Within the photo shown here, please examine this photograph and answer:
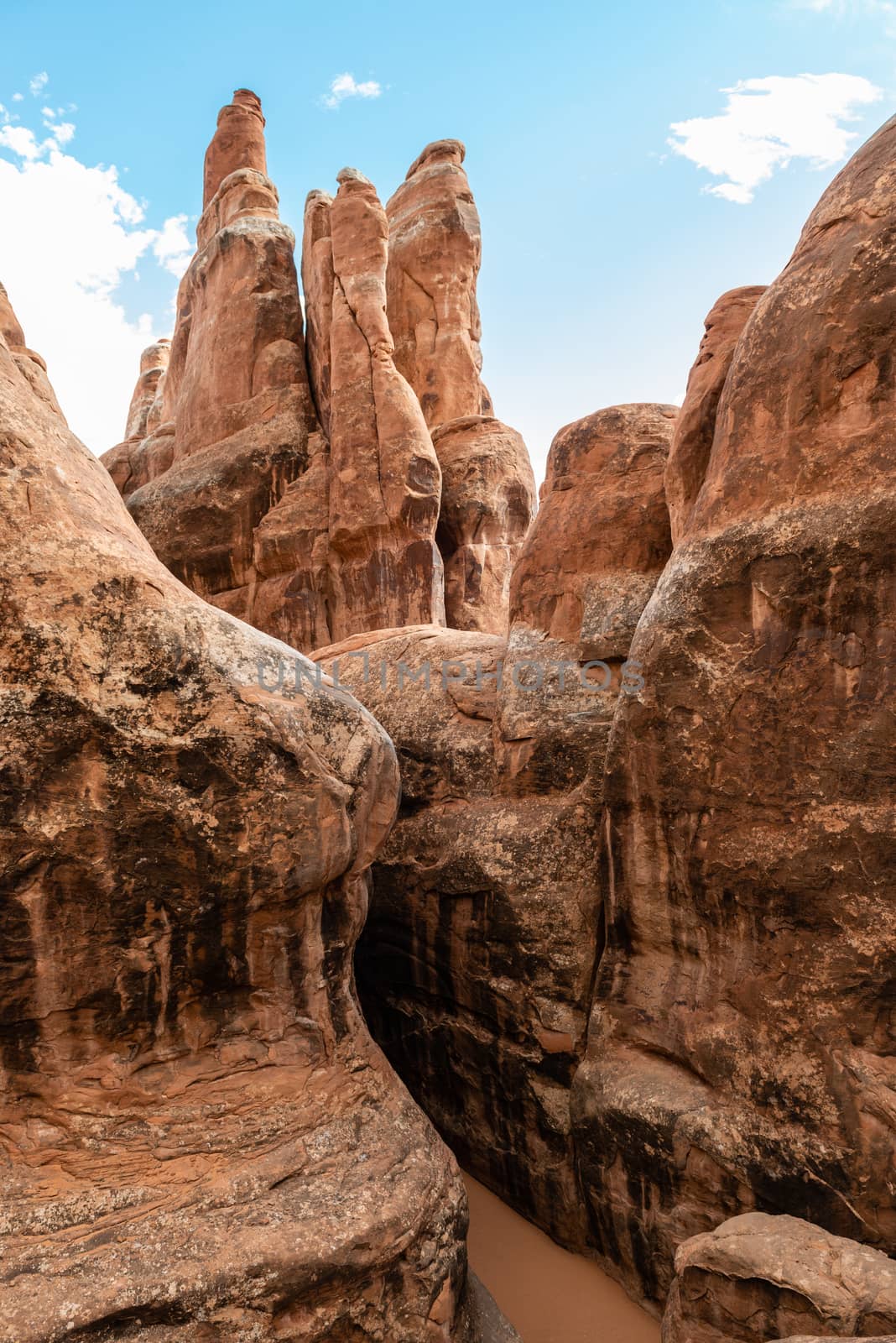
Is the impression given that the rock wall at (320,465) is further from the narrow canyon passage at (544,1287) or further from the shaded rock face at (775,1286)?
the shaded rock face at (775,1286)

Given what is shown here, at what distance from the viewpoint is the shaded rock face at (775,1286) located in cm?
325

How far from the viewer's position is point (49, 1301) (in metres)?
3.25

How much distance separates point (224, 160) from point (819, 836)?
559 inches

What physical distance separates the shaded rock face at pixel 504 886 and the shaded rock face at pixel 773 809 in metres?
0.36

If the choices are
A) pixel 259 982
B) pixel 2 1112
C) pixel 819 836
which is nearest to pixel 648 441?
pixel 819 836

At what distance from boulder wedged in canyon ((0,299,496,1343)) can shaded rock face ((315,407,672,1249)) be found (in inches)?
43.2

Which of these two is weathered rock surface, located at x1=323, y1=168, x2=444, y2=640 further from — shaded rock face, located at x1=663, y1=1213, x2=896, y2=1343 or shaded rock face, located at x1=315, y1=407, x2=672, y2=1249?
shaded rock face, located at x1=663, y1=1213, x2=896, y2=1343

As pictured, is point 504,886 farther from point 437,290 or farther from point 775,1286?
point 437,290

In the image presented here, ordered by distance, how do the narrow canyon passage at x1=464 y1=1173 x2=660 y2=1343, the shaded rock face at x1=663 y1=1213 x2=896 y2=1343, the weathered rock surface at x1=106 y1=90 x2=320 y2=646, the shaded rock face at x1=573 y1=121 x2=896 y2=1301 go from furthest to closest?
the weathered rock surface at x1=106 y1=90 x2=320 y2=646 < the narrow canyon passage at x1=464 y1=1173 x2=660 y2=1343 < the shaded rock face at x1=573 y1=121 x2=896 y2=1301 < the shaded rock face at x1=663 y1=1213 x2=896 y2=1343

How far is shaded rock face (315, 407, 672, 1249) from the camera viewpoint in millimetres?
5074

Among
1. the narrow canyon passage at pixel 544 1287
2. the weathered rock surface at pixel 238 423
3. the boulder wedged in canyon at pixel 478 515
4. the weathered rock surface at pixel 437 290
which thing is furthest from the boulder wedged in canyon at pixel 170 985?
the weathered rock surface at pixel 437 290

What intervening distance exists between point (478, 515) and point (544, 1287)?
28.3 ft

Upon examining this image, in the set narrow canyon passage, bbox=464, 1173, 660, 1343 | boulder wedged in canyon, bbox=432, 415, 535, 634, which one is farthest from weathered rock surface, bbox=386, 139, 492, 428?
narrow canyon passage, bbox=464, 1173, 660, 1343

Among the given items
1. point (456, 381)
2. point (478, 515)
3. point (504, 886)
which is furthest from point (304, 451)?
point (504, 886)
